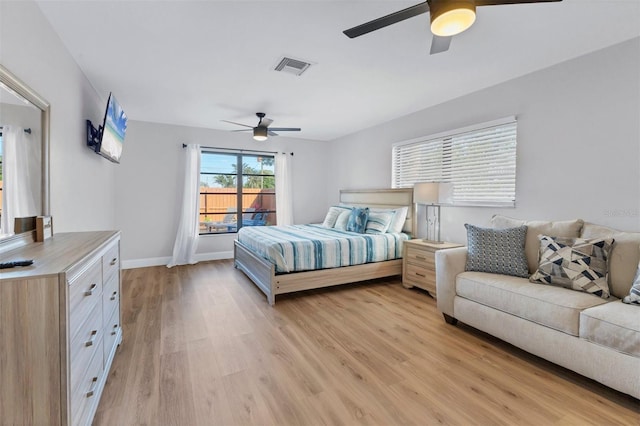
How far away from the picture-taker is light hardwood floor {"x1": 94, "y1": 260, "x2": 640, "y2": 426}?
1.62m

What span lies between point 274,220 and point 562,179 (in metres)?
4.80

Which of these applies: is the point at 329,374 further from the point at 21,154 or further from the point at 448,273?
the point at 21,154

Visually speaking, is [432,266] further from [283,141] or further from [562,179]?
[283,141]

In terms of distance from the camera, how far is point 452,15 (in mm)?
1544

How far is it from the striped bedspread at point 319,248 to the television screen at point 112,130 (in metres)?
1.94

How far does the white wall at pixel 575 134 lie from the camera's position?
2.37 m

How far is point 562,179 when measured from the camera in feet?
9.09

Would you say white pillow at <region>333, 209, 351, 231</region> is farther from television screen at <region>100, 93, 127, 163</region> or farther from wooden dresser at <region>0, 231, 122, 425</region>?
wooden dresser at <region>0, 231, 122, 425</region>

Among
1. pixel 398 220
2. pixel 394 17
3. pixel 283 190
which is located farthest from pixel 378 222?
pixel 394 17

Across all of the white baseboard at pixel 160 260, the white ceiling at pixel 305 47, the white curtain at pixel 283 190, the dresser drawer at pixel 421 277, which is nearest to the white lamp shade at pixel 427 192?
the dresser drawer at pixel 421 277

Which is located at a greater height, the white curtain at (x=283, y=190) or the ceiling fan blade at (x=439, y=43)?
the ceiling fan blade at (x=439, y=43)

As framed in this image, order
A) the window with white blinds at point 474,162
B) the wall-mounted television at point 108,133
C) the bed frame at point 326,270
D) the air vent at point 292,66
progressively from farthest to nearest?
the bed frame at point 326,270 < the window with white blinds at point 474,162 < the wall-mounted television at point 108,133 < the air vent at point 292,66

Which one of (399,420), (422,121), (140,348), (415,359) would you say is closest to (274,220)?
(422,121)

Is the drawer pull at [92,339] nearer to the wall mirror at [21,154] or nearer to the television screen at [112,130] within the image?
the wall mirror at [21,154]
